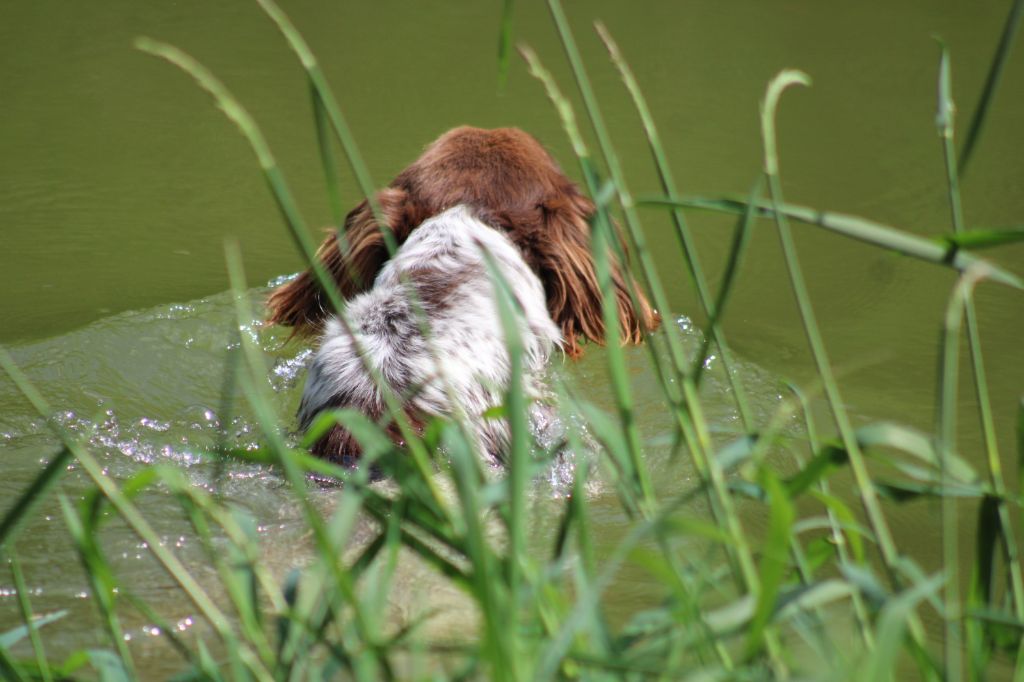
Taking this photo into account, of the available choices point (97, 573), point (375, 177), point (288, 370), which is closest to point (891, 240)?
point (97, 573)

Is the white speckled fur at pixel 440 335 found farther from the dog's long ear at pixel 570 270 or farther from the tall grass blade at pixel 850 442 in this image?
the tall grass blade at pixel 850 442

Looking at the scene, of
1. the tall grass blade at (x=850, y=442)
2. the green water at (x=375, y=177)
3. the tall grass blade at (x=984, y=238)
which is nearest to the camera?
the tall grass blade at (x=984, y=238)

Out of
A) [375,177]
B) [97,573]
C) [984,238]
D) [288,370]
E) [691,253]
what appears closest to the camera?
[984,238]

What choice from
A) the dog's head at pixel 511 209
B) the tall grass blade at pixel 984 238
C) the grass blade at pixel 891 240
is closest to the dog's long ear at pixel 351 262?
the dog's head at pixel 511 209

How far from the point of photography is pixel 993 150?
6.71 metres

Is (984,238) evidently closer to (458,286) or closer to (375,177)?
(458,286)

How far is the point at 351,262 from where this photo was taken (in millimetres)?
4301

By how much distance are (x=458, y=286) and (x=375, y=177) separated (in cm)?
299

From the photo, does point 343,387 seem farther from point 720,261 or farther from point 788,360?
point 720,261

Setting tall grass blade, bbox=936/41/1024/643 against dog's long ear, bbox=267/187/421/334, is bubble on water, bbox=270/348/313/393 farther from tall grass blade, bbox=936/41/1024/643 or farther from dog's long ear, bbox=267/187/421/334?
tall grass blade, bbox=936/41/1024/643

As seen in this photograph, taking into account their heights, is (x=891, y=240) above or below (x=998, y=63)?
below

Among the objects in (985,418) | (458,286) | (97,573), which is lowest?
(97,573)

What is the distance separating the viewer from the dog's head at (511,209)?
4.27 metres

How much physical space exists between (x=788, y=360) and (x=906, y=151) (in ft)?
7.45
